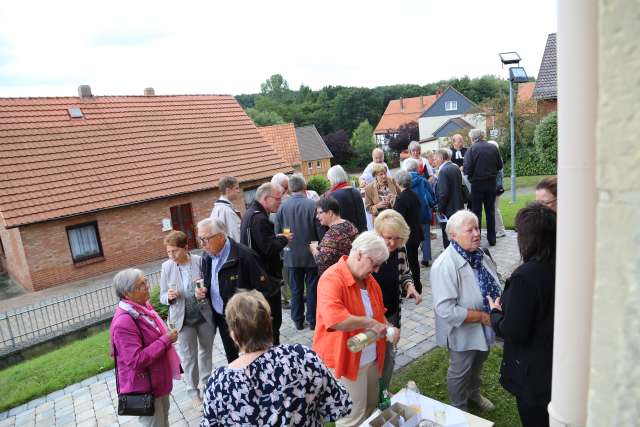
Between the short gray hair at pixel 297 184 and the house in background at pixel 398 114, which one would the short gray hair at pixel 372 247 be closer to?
the short gray hair at pixel 297 184

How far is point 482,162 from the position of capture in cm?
778

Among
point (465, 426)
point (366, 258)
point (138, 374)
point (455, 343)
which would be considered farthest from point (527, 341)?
point (138, 374)

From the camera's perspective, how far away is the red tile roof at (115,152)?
14727 millimetres

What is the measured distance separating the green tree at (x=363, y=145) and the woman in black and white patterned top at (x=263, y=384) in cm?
5590

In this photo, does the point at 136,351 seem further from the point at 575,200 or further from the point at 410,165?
the point at 410,165

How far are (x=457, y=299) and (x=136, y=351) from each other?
8.07ft

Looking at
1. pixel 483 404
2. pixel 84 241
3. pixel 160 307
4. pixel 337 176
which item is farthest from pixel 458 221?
pixel 84 241

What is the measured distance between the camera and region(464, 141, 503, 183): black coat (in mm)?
7719

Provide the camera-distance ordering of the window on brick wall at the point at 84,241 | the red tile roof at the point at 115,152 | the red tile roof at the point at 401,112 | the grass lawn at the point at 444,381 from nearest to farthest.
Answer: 1. the grass lawn at the point at 444,381
2. the red tile roof at the point at 115,152
3. the window on brick wall at the point at 84,241
4. the red tile roof at the point at 401,112

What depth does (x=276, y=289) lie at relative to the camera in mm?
4762

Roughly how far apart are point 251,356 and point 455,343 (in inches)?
73.3

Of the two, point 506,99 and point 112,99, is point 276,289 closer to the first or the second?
point 112,99

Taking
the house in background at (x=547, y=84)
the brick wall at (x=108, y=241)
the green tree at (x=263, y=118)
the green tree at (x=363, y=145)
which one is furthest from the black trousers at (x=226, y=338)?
the green tree at (x=263, y=118)

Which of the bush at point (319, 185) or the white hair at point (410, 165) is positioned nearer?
the white hair at point (410, 165)
